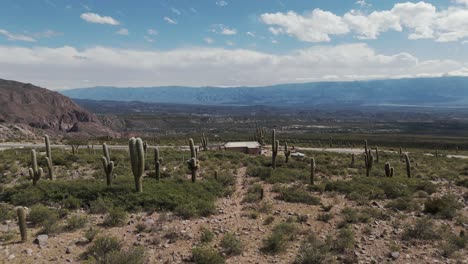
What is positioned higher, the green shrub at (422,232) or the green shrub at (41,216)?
the green shrub at (41,216)

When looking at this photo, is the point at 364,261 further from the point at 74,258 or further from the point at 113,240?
the point at 74,258

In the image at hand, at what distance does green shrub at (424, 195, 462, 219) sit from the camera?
14.0 metres

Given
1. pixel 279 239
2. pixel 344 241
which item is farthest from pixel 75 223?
pixel 344 241

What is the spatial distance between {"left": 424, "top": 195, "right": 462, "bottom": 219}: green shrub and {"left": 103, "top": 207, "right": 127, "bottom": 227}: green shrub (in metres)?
13.0

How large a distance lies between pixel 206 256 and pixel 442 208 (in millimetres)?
10945

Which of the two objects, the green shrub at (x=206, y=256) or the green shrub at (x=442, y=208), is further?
the green shrub at (x=442, y=208)

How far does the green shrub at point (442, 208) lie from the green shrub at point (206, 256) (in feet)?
33.3

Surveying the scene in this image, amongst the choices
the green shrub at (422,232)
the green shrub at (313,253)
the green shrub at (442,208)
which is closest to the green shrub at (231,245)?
the green shrub at (313,253)

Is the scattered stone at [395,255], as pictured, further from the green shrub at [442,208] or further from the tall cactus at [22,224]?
the tall cactus at [22,224]

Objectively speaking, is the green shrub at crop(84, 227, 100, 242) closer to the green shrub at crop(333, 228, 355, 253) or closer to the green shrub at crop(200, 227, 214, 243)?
the green shrub at crop(200, 227, 214, 243)

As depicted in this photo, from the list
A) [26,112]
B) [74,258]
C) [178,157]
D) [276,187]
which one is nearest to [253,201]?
[276,187]

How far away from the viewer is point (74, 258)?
32.4 feet

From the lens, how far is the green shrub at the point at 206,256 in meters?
9.70

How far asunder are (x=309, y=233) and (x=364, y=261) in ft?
7.61
